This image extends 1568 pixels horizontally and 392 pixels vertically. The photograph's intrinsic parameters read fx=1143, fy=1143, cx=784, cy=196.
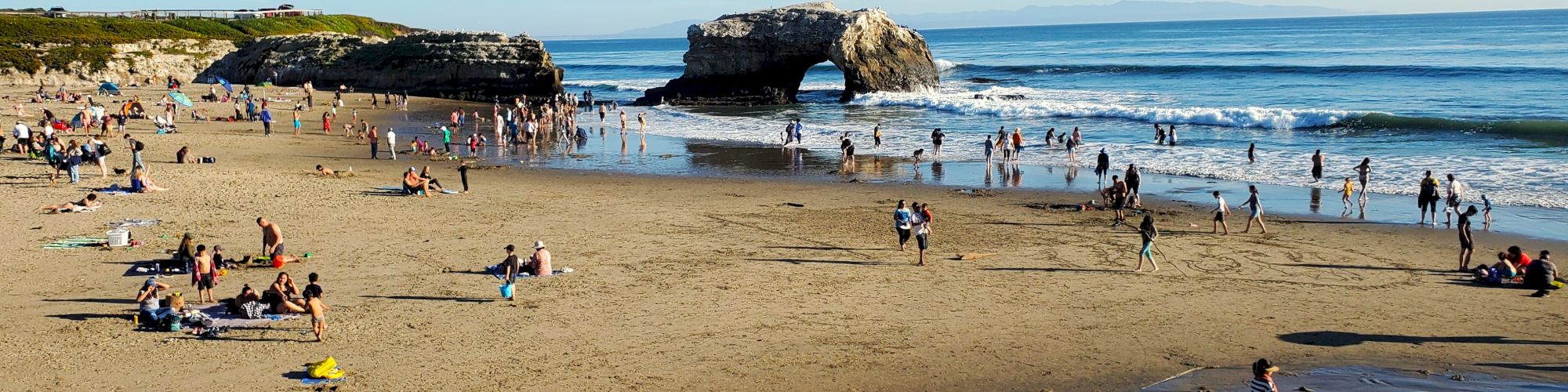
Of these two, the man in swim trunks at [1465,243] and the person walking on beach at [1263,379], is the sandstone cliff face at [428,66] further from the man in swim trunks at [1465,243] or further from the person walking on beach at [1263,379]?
the person walking on beach at [1263,379]

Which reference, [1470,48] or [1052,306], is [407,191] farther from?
[1470,48]

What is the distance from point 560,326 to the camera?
43.1 ft

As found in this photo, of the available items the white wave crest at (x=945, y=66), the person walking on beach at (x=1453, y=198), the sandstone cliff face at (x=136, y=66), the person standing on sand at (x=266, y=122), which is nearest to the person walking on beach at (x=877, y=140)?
the person walking on beach at (x=1453, y=198)

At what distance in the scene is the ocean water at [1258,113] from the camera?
27250mm

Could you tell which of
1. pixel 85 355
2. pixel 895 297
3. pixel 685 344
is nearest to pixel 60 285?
pixel 85 355

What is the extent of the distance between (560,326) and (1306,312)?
8.85 m

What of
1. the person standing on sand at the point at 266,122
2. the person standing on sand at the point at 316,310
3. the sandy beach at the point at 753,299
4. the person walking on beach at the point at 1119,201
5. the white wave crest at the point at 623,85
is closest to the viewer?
the sandy beach at the point at 753,299

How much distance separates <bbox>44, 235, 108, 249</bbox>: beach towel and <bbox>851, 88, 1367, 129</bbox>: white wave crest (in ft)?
106

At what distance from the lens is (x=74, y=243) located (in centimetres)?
1700

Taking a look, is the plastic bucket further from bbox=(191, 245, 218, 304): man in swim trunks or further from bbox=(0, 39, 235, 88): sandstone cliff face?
bbox=(0, 39, 235, 88): sandstone cliff face

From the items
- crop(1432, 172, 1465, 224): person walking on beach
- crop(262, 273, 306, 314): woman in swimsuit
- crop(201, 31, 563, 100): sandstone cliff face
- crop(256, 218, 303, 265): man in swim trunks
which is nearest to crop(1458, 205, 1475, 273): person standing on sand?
crop(1432, 172, 1465, 224): person walking on beach

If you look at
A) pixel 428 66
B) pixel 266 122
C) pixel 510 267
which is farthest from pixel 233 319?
pixel 428 66

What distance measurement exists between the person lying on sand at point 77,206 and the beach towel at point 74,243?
8.56ft

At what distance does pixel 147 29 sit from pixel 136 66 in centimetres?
1098
